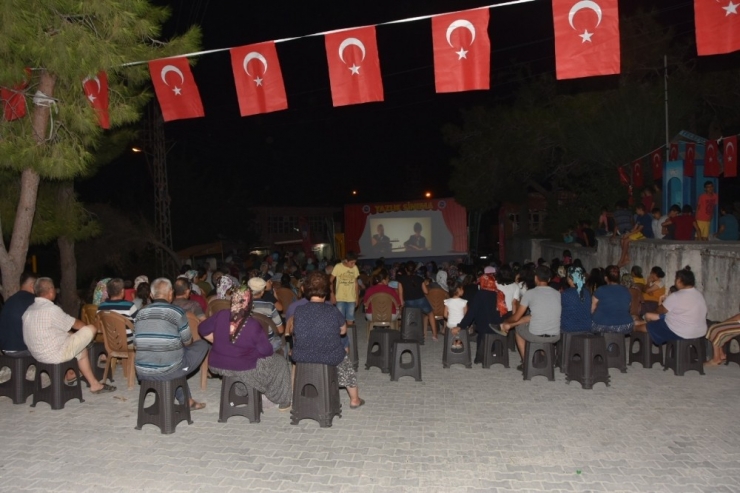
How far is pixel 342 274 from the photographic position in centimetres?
971

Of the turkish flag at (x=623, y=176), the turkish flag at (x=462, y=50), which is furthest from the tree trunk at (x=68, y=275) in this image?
the turkish flag at (x=623, y=176)

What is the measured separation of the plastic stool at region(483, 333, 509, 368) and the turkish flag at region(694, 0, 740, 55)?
4205 millimetres

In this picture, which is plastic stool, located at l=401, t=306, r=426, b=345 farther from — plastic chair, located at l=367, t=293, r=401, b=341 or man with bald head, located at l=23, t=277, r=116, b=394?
man with bald head, located at l=23, t=277, r=116, b=394

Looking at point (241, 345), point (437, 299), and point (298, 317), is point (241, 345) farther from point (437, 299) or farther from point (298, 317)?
point (437, 299)

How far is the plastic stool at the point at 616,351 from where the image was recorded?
25.3ft

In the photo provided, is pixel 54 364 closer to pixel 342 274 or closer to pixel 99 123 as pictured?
pixel 99 123

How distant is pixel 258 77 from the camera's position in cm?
752

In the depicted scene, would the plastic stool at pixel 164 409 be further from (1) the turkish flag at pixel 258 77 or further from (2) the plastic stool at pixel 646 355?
(2) the plastic stool at pixel 646 355

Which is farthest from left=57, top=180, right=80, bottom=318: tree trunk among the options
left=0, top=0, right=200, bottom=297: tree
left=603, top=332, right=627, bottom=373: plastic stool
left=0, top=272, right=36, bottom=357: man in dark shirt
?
left=603, top=332, right=627, bottom=373: plastic stool

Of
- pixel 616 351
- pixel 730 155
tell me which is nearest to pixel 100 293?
pixel 616 351

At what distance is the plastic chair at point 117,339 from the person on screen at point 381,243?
16.4 meters

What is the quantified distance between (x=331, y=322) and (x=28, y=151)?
403 cm

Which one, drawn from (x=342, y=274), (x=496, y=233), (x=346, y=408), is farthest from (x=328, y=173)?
(x=346, y=408)

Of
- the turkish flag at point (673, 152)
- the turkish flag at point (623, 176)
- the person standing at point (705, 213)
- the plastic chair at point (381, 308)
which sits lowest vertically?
the plastic chair at point (381, 308)
